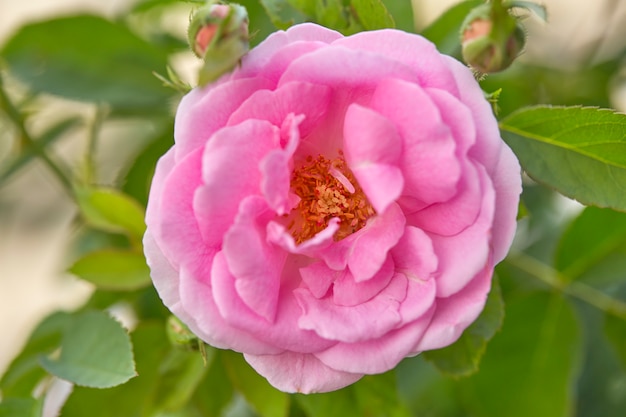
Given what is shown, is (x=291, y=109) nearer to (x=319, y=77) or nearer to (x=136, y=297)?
(x=319, y=77)

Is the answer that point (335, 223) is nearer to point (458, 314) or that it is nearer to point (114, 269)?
point (458, 314)

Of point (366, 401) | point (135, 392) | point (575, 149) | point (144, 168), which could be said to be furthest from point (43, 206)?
point (575, 149)

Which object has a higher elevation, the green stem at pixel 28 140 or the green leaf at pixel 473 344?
the green leaf at pixel 473 344

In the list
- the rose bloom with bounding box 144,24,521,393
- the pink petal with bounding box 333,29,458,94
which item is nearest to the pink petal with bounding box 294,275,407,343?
the rose bloom with bounding box 144,24,521,393

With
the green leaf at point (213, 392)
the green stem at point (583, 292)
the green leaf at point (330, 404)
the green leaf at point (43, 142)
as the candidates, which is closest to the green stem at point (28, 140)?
the green leaf at point (43, 142)

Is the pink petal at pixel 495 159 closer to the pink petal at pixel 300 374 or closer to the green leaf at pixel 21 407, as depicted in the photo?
the pink petal at pixel 300 374
